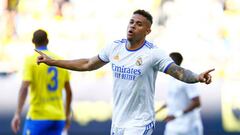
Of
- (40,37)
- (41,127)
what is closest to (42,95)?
(41,127)

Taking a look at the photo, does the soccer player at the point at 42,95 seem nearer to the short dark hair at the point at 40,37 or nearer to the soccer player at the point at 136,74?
the short dark hair at the point at 40,37

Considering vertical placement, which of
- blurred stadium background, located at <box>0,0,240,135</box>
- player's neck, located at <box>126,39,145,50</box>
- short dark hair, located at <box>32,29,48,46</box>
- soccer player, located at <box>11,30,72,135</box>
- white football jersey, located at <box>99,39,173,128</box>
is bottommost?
blurred stadium background, located at <box>0,0,240,135</box>

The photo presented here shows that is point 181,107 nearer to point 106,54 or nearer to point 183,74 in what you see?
point 106,54

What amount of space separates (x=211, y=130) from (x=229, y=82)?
0.88 metres

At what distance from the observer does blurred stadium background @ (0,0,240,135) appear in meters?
15.8

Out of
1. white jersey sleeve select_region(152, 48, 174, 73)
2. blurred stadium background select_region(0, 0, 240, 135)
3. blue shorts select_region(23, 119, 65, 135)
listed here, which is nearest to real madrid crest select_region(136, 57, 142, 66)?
white jersey sleeve select_region(152, 48, 174, 73)

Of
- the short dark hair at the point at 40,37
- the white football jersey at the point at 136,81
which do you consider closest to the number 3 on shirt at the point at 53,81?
the short dark hair at the point at 40,37

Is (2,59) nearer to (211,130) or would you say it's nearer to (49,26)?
(49,26)

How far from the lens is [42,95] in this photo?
1089cm

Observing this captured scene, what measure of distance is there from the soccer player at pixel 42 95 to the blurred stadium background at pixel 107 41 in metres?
4.82

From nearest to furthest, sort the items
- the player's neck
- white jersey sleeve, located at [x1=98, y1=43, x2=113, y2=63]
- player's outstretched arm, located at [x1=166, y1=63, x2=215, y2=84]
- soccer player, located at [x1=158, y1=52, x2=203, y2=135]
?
player's outstretched arm, located at [x1=166, y1=63, x2=215, y2=84] < the player's neck < white jersey sleeve, located at [x1=98, y1=43, x2=113, y2=63] < soccer player, located at [x1=158, y1=52, x2=203, y2=135]

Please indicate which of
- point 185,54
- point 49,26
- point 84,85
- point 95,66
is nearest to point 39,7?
point 49,26

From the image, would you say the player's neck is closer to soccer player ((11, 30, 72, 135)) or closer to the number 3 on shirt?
soccer player ((11, 30, 72, 135))

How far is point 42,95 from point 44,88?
3.7 inches
